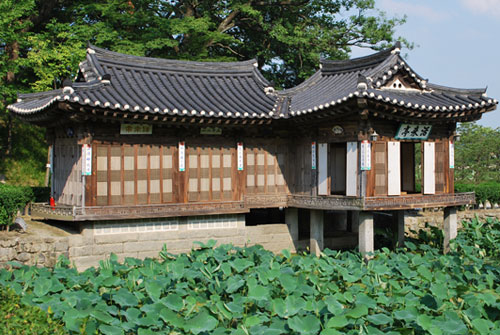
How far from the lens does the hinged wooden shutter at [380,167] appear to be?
53.2ft

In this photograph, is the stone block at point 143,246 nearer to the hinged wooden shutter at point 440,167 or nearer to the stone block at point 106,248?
the stone block at point 106,248

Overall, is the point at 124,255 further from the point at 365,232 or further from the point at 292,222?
the point at 365,232

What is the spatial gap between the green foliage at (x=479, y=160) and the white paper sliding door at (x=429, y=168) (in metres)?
17.8

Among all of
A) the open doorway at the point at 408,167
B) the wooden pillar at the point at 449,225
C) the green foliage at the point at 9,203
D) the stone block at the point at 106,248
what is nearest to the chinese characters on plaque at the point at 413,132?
the wooden pillar at the point at 449,225

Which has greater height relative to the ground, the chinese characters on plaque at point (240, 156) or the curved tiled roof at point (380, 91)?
the curved tiled roof at point (380, 91)

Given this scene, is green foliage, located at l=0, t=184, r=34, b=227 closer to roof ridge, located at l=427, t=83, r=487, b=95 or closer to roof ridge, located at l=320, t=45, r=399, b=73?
roof ridge, located at l=320, t=45, r=399, b=73

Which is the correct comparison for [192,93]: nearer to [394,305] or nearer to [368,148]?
[368,148]

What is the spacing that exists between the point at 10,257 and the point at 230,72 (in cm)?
1057

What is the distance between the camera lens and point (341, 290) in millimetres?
12727

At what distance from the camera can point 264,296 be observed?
10484mm

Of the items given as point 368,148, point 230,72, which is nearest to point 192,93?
point 230,72

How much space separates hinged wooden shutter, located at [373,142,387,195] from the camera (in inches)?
638

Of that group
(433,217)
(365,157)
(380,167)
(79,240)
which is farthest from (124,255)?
(433,217)

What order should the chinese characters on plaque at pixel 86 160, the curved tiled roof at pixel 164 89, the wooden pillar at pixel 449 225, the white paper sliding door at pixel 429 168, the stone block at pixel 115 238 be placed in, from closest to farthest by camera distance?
the chinese characters on plaque at pixel 86 160 < the curved tiled roof at pixel 164 89 < the stone block at pixel 115 238 < the white paper sliding door at pixel 429 168 < the wooden pillar at pixel 449 225
